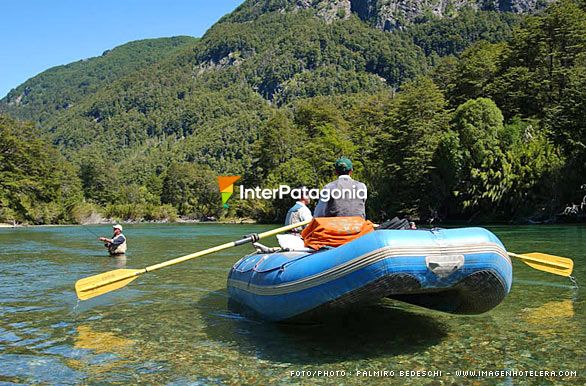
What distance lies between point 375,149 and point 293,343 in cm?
5462

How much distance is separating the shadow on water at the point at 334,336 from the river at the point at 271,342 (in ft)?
0.05

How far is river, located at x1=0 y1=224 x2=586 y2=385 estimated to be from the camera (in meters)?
5.73

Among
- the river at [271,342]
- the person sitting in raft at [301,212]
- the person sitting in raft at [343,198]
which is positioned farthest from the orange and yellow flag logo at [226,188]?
the person sitting in raft at [343,198]

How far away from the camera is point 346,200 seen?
7121mm

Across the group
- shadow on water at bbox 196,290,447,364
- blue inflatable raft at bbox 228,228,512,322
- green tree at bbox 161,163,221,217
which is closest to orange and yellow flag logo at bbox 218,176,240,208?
green tree at bbox 161,163,221,217

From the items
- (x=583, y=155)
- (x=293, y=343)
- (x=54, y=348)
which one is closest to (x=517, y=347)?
(x=293, y=343)

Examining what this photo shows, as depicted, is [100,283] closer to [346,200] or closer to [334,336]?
[334,336]

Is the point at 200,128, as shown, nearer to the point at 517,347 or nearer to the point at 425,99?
the point at 425,99

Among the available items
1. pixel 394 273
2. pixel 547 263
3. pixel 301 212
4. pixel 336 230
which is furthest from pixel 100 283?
pixel 547 263

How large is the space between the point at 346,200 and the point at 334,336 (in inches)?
68.5

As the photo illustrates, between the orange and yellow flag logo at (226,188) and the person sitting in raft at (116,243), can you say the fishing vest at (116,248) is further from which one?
the orange and yellow flag logo at (226,188)

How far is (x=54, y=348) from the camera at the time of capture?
6.80 meters

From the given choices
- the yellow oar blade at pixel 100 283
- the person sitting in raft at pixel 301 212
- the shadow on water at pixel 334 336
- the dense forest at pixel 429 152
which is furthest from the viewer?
the dense forest at pixel 429 152

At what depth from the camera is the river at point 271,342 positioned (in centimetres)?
573
